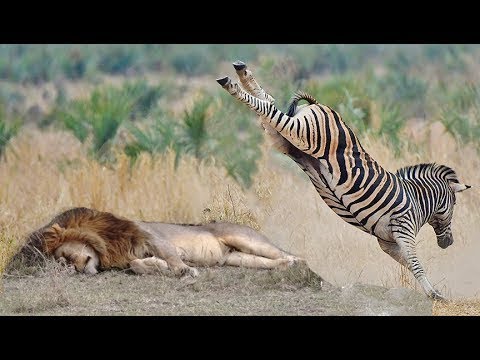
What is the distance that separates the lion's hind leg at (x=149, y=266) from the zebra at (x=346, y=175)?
1.53 metres

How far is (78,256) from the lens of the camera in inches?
386

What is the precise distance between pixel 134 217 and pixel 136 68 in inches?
432

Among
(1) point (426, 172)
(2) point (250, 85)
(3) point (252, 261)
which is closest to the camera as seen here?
(2) point (250, 85)

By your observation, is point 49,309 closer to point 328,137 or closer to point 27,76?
point 328,137

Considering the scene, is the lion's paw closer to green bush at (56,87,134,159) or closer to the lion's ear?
the lion's ear

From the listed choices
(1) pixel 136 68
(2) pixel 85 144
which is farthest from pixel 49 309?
(1) pixel 136 68

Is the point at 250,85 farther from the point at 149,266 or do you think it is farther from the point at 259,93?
the point at 149,266

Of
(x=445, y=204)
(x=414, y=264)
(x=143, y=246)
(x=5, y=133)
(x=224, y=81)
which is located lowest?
(x=143, y=246)

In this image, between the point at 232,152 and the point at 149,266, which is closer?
the point at 149,266

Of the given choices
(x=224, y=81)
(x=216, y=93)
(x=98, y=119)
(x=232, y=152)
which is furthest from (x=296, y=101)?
(x=216, y=93)

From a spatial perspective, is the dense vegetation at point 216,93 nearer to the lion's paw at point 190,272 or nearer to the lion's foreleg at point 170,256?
the lion's foreleg at point 170,256

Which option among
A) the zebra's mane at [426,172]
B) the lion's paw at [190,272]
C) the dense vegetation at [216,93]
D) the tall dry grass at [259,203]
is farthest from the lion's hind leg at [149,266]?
the dense vegetation at [216,93]

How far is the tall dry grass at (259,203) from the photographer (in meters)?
10.0

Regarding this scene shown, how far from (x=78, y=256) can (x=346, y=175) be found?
8.00 feet
